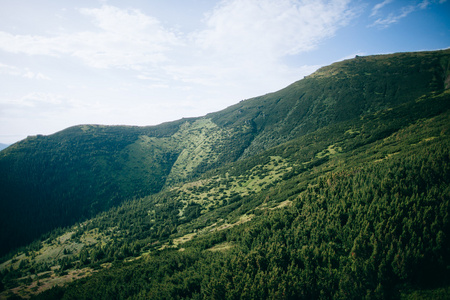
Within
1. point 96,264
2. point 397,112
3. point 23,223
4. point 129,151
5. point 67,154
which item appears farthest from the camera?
point 129,151

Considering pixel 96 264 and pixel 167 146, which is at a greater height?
pixel 167 146

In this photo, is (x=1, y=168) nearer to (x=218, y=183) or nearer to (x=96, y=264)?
(x=96, y=264)

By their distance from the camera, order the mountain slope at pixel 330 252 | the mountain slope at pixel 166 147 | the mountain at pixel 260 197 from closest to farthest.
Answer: the mountain slope at pixel 330 252, the mountain at pixel 260 197, the mountain slope at pixel 166 147

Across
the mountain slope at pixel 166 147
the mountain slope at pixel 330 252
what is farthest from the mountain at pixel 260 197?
the mountain slope at pixel 166 147

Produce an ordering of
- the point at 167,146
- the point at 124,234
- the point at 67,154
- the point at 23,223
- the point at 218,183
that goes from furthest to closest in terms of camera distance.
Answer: the point at 167,146 < the point at 67,154 < the point at 23,223 < the point at 218,183 < the point at 124,234

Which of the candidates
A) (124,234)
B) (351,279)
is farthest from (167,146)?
(351,279)

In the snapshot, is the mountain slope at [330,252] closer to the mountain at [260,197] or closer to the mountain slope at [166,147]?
the mountain at [260,197]
